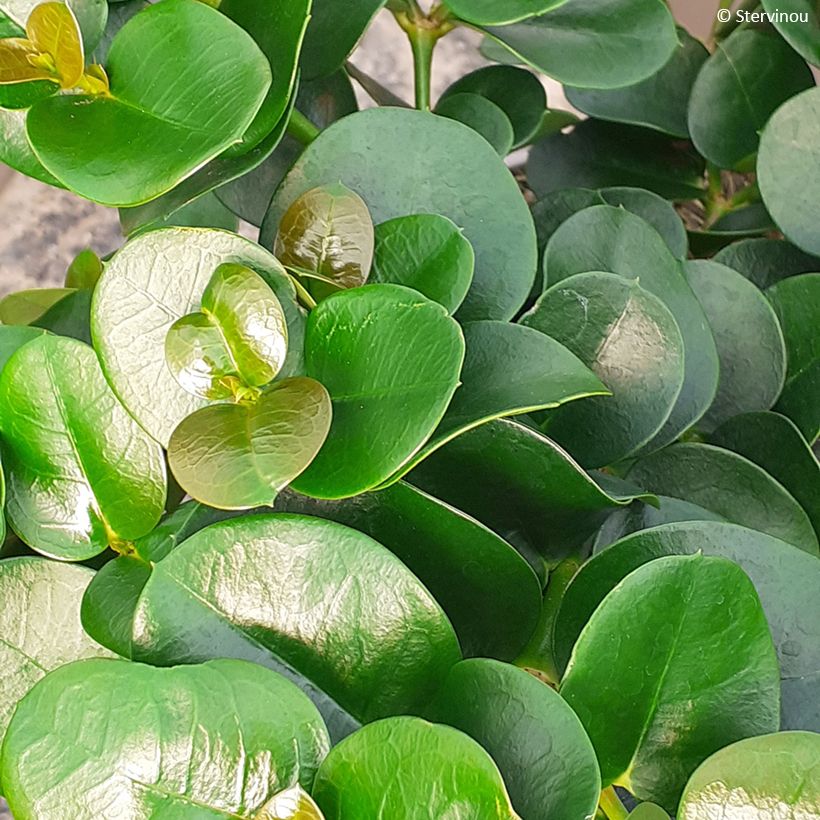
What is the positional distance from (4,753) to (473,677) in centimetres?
12

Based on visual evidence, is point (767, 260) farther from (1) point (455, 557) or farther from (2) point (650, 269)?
(1) point (455, 557)

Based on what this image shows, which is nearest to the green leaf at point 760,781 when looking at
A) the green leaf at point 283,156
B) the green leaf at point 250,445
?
the green leaf at point 250,445

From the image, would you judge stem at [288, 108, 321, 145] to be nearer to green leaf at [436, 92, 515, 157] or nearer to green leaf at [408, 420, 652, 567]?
green leaf at [436, 92, 515, 157]

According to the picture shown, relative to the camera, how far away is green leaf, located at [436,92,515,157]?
0.48 m

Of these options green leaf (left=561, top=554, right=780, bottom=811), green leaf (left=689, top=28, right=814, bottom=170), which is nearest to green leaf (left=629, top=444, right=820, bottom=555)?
green leaf (left=561, top=554, right=780, bottom=811)

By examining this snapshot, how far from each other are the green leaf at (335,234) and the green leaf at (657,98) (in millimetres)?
267

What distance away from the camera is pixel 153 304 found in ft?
0.95

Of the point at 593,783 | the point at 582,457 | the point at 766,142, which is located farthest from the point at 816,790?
the point at 766,142

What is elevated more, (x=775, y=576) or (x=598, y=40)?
(x=598, y=40)

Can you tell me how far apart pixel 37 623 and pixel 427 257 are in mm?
173

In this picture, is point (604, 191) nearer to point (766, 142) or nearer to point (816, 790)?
point (766, 142)

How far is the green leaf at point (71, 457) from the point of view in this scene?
304 millimetres

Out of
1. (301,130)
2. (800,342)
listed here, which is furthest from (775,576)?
(301,130)

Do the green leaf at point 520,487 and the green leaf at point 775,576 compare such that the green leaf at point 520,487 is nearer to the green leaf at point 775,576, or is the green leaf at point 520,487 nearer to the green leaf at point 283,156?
the green leaf at point 775,576
